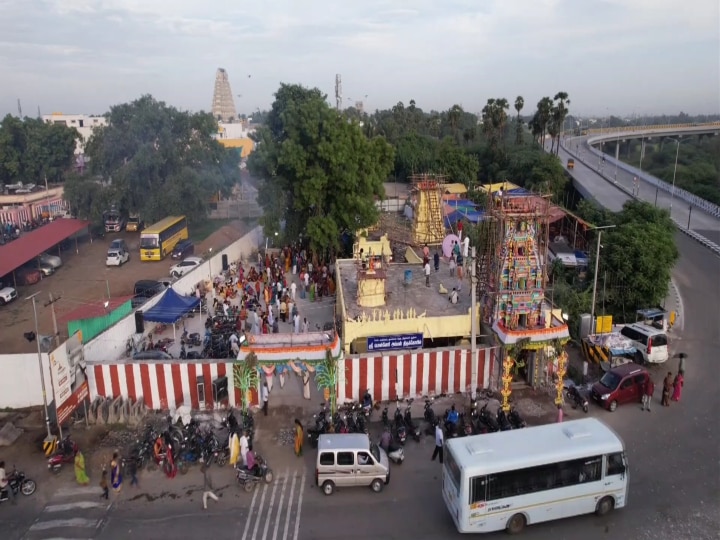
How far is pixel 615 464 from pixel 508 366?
5.13 meters

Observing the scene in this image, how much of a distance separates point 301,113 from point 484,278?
16.5 m

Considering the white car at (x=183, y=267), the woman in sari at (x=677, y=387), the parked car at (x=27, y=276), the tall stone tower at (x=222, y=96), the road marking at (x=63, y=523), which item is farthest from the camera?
the tall stone tower at (x=222, y=96)

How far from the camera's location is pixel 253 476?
13.3 metres

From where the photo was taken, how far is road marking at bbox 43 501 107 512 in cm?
1264

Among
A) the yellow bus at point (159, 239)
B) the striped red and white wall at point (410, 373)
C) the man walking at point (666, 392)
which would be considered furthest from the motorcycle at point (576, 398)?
the yellow bus at point (159, 239)

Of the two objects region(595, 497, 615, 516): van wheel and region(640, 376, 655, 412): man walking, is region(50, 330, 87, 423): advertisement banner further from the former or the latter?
region(640, 376, 655, 412): man walking

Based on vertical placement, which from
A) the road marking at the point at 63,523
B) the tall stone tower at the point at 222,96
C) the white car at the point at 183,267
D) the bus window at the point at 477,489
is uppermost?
the tall stone tower at the point at 222,96

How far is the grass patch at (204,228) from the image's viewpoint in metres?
44.7

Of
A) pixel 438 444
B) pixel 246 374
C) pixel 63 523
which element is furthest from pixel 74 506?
pixel 438 444

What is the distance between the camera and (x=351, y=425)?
15.2 metres

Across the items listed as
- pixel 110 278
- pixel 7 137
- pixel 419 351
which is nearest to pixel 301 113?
pixel 110 278

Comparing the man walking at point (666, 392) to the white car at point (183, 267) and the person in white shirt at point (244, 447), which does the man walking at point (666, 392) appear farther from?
the white car at point (183, 267)

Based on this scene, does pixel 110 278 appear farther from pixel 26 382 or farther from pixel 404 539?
pixel 404 539

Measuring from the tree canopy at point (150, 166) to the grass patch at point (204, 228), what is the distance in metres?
2.10
